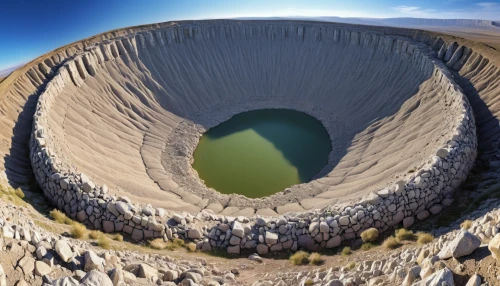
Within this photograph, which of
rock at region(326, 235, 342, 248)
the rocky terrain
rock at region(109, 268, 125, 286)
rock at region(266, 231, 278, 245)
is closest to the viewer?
rock at region(109, 268, 125, 286)

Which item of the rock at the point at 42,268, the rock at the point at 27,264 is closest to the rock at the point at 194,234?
the rock at the point at 42,268

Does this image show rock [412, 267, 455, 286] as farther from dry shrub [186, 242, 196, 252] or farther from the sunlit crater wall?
the sunlit crater wall

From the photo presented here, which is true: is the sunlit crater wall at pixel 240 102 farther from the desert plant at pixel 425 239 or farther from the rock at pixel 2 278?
the rock at pixel 2 278

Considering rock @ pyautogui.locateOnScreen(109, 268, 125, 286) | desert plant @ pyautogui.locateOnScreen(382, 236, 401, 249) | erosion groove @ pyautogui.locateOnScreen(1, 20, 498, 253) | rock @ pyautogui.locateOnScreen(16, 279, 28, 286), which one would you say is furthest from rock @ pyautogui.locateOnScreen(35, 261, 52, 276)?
desert plant @ pyautogui.locateOnScreen(382, 236, 401, 249)

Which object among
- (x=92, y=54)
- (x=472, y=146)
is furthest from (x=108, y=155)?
(x=472, y=146)

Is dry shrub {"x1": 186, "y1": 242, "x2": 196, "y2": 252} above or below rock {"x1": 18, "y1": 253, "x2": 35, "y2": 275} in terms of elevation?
below

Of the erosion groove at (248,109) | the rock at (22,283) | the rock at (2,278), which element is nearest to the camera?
the rock at (2,278)
